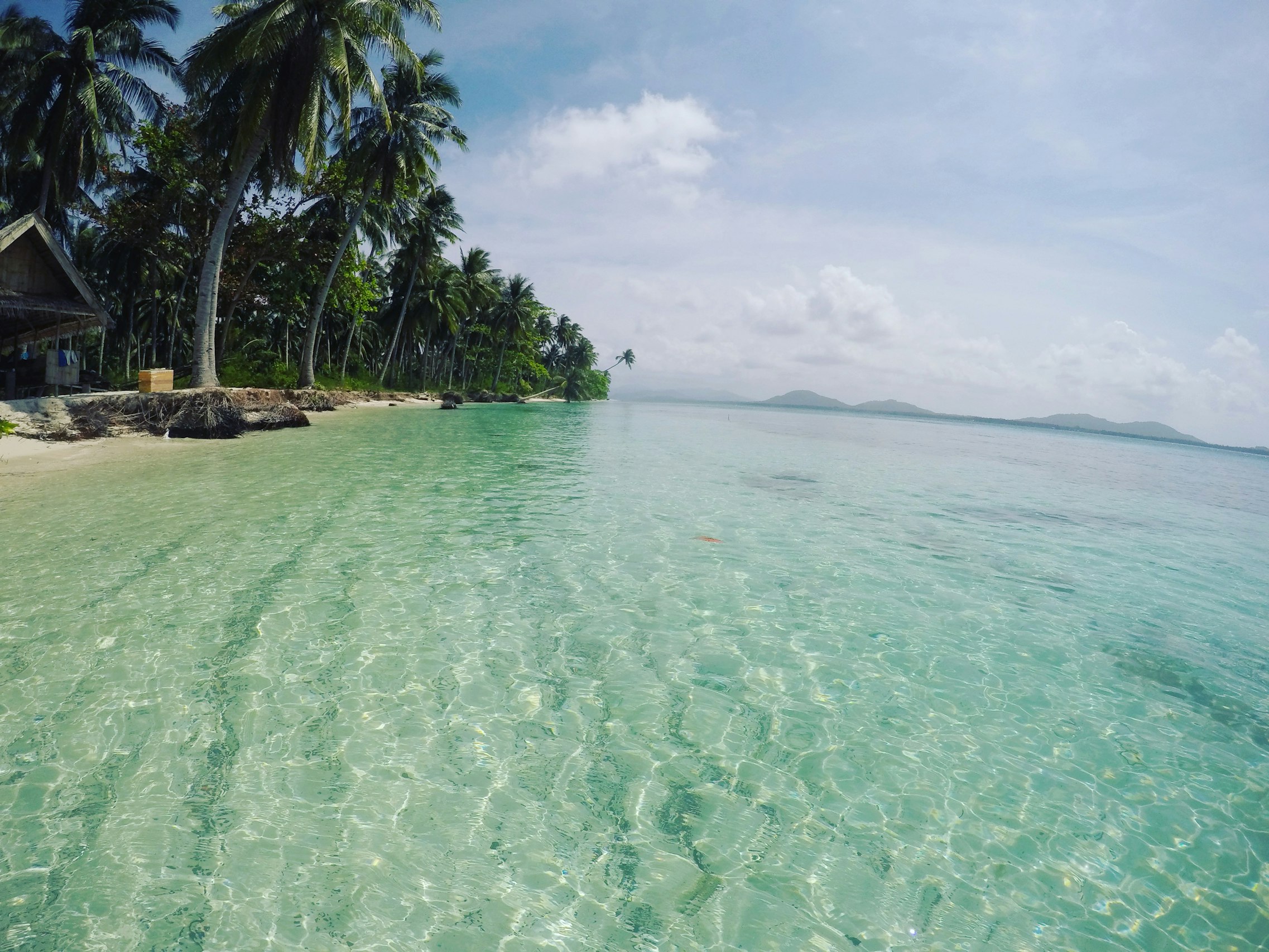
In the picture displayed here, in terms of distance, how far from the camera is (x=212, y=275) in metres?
18.4

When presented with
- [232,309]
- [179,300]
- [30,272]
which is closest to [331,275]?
[232,309]

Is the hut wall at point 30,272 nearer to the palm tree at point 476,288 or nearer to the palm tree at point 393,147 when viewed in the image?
the palm tree at point 393,147

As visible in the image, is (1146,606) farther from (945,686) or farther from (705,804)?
→ (705,804)

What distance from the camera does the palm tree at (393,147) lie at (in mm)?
26828

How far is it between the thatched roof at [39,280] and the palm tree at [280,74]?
8.90ft

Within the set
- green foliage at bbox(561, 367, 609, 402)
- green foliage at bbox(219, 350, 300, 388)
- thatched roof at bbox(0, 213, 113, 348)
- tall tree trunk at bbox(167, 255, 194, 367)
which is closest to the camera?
thatched roof at bbox(0, 213, 113, 348)

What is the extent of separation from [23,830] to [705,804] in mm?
3251

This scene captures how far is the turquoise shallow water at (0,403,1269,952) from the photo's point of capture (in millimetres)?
2701

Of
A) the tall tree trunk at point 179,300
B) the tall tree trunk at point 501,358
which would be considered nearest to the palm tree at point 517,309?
the tall tree trunk at point 501,358

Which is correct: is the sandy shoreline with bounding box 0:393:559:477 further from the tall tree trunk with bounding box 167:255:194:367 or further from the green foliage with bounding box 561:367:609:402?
the green foliage with bounding box 561:367:609:402

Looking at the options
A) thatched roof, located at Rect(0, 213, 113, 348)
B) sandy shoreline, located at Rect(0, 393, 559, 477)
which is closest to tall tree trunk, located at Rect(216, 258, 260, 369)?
thatched roof, located at Rect(0, 213, 113, 348)

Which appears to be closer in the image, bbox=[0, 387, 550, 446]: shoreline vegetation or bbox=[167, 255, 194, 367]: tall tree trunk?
bbox=[0, 387, 550, 446]: shoreline vegetation

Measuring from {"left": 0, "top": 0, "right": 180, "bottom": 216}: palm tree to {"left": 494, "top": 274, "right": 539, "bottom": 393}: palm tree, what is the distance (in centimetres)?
3291

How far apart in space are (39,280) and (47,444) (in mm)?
5580
